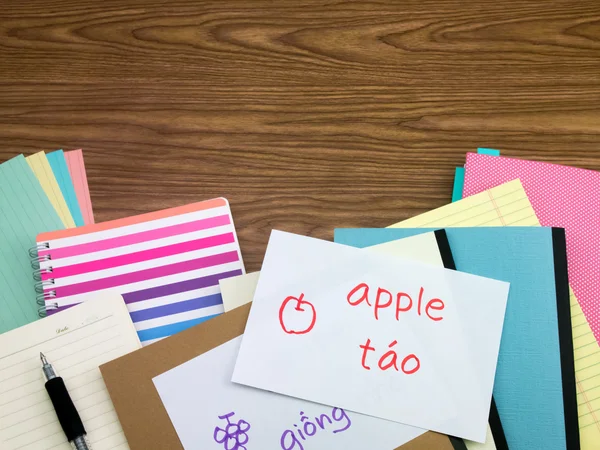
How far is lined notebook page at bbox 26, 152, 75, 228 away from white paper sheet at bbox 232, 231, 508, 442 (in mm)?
262

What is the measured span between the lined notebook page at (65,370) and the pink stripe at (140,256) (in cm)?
4

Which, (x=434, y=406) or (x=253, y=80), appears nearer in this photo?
(x=434, y=406)

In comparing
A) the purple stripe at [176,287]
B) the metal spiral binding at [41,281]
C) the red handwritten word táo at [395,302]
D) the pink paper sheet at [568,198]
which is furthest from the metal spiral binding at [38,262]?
the pink paper sheet at [568,198]

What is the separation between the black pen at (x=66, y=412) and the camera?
2.07 ft

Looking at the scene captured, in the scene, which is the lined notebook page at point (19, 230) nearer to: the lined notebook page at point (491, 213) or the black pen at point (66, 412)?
the black pen at point (66, 412)

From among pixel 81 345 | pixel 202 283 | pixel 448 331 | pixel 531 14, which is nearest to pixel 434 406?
pixel 448 331

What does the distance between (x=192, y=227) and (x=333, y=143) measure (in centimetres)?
20

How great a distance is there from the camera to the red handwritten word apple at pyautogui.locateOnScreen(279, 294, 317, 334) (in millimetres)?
650

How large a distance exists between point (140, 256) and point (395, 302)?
0.30 meters

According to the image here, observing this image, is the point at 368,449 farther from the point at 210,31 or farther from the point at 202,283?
the point at 210,31

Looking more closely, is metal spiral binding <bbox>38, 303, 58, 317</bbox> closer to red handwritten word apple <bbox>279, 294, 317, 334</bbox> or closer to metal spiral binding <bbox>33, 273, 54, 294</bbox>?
metal spiral binding <bbox>33, 273, 54, 294</bbox>

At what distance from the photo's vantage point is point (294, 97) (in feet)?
2.41

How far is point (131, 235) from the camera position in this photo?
703 millimetres

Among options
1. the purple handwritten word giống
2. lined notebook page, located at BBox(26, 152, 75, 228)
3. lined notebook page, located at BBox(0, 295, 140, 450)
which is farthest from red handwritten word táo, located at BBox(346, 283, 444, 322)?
lined notebook page, located at BBox(26, 152, 75, 228)
